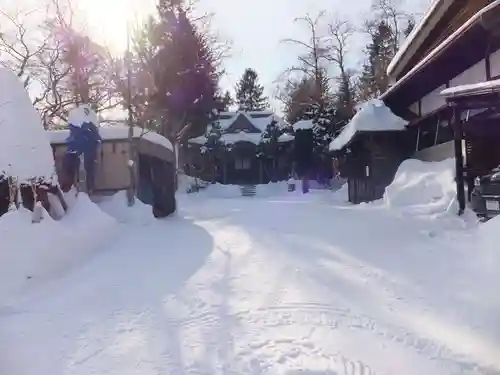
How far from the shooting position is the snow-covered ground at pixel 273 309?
3.35 metres

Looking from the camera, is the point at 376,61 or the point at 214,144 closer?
the point at 214,144

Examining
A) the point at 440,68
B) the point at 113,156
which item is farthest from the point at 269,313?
the point at 440,68

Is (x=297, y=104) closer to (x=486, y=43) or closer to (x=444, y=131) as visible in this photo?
(x=444, y=131)

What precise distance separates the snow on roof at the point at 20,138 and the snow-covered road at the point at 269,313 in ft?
5.16

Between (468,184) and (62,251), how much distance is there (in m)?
7.22

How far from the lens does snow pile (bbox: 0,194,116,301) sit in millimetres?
5543

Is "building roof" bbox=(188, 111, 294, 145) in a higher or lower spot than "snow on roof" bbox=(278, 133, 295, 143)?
higher

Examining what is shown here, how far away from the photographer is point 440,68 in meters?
12.6

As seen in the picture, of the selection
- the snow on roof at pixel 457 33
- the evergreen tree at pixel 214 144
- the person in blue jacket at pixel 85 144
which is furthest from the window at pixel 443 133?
the evergreen tree at pixel 214 144

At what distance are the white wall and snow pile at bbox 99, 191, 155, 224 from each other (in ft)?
24.0

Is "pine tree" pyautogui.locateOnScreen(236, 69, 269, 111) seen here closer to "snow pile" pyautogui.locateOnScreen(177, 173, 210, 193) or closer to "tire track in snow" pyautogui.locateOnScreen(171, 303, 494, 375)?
"snow pile" pyautogui.locateOnScreen(177, 173, 210, 193)

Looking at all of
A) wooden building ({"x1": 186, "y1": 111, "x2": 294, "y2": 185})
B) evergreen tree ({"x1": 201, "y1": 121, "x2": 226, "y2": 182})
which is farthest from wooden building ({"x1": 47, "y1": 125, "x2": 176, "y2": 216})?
wooden building ({"x1": 186, "y1": 111, "x2": 294, "y2": 185})

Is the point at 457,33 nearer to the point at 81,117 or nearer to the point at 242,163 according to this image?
the point at 81,117

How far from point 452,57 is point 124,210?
8099 mm
